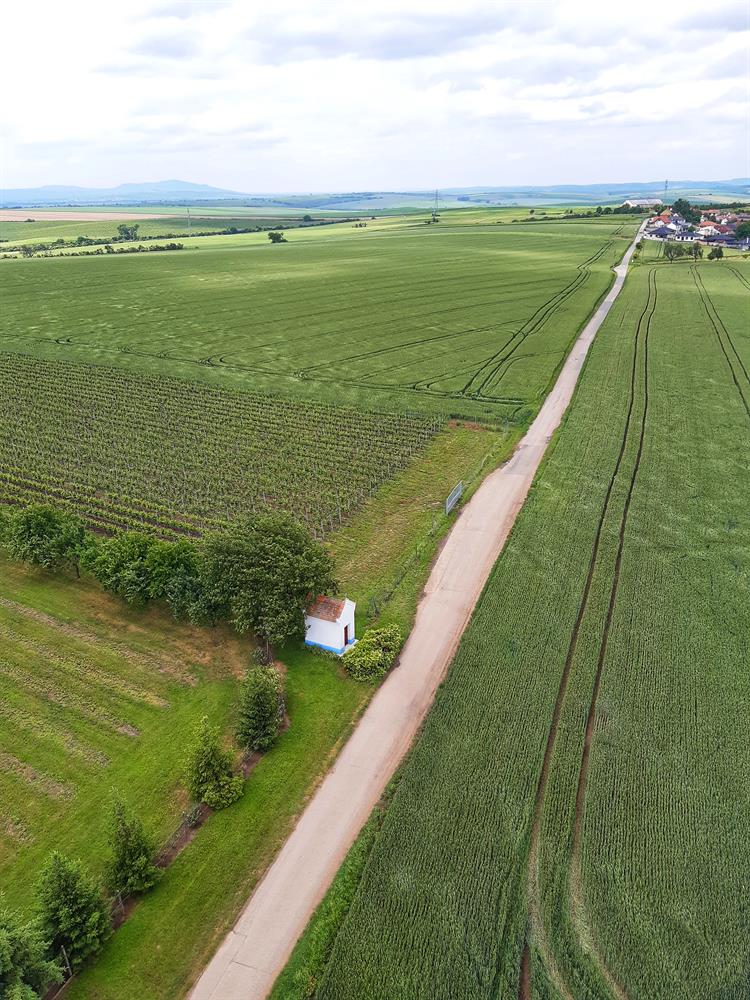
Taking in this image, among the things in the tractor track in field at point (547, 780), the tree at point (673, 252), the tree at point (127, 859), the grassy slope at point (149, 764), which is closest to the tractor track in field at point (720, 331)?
the tree at point (673, 252)

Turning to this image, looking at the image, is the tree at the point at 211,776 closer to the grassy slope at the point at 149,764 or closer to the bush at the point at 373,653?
the grassy slope at the point at 149,764

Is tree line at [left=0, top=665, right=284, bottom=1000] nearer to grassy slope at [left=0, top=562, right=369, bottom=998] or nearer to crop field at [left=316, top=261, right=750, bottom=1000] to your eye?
grassy slope at [left=0, top=562, right=369, bottom=998]

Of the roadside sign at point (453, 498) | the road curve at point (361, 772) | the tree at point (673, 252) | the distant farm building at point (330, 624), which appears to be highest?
the tree at point (673, 252)

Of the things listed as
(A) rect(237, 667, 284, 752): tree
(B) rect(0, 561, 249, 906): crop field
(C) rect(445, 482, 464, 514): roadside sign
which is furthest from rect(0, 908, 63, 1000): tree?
(C) rect(445, 482, 464, 514): roadside sign

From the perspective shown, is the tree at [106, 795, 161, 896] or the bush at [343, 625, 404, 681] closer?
the tree at [106, 795, 161, 896]

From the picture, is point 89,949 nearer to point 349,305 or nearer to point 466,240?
point 349,305

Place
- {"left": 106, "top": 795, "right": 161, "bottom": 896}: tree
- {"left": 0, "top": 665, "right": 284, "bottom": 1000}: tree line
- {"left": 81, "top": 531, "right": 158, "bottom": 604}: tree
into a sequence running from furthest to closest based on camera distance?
{"left": 81, "top": 531, "right": 158, "bottom": 604}: tree, {"left": 106, "top": 795, "right": 161, "bottom": 896}: tree, {"left": 0, "top": 665, "right": 284, "bottom": 1000}: tree line
